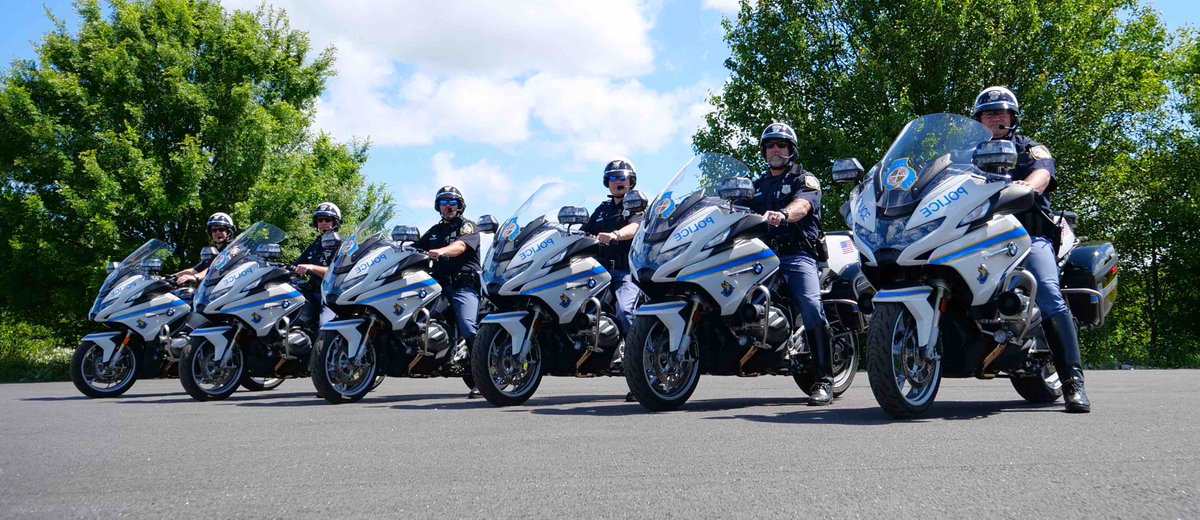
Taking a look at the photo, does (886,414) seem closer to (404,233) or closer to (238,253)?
(404,233)

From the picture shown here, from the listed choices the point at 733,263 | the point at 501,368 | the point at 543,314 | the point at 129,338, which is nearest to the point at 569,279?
the point at 543,314

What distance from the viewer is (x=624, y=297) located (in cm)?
836

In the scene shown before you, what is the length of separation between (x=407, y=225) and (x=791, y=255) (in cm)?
369

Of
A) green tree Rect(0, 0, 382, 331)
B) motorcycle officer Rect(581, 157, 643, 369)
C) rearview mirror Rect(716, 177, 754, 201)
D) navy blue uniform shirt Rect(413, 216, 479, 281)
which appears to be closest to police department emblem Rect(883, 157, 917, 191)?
rearview mirror Rect(716, 177, 754, 201)

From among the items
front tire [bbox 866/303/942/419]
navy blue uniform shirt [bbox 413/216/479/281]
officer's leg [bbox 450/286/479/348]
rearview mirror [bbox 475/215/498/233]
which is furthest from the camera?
rearview mirror [bbox 475/215/498/233]

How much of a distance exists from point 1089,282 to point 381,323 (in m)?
5.59

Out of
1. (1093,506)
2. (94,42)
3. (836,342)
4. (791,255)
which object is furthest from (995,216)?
(94,42)

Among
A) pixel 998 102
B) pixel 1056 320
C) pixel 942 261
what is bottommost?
pixel 1056 320

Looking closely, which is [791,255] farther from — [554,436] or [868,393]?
[554,436]

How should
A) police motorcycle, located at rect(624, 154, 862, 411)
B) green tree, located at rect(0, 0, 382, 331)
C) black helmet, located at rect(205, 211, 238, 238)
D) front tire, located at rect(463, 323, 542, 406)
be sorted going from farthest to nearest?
green tree, located at rect(0, 0, 382, 331), black helmet, located at rect(205, 211, 238, 238), front tire, located at rect(463, 323, 542, 406), police motorcycle, located at rect(624, 154, 862, 411)

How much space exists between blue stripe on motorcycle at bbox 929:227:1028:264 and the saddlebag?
1.09 meters

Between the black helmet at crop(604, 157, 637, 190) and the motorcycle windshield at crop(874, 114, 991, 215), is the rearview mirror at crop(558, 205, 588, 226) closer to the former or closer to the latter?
the black helmet at crop(604, 157, 637, 190)

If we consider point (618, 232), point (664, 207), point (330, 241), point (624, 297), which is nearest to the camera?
point (664, 207)

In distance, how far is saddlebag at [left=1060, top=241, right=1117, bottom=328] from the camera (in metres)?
6.72
